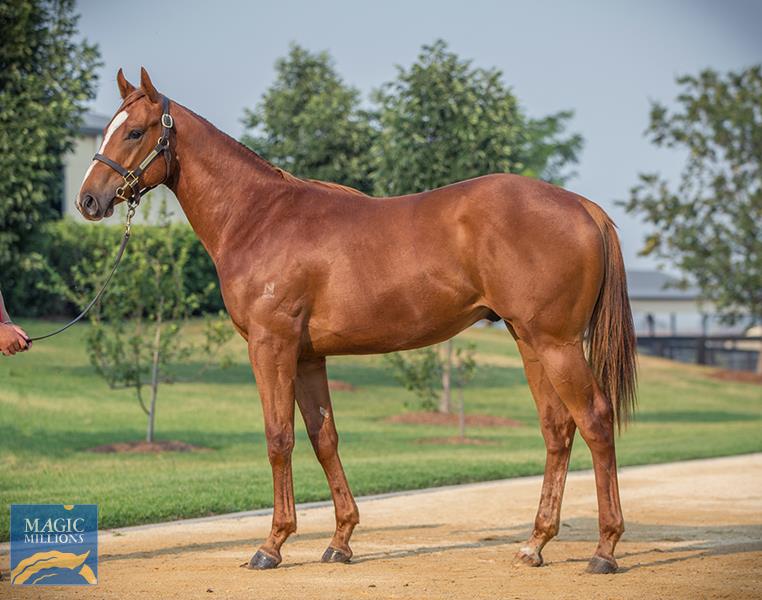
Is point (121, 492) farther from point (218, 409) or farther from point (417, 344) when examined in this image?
point (218, 409)

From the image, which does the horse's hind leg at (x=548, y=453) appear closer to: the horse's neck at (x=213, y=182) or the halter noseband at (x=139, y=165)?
the horse's neck at (x=213, y=182)

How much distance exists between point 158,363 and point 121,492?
240 inches

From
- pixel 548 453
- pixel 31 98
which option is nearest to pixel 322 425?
pixel 548 453

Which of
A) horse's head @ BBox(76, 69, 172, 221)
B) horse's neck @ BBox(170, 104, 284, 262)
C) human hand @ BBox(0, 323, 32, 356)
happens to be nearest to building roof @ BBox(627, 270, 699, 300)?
horse's neck @ BBox(170, 104, 284, 262)

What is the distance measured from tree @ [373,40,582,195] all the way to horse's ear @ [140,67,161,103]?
12.7m

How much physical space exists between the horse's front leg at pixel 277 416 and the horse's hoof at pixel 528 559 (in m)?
1.48

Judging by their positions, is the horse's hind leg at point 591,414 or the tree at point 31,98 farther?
the tree at point 31,98

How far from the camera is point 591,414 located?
6.61 metres

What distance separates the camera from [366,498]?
11055 mm

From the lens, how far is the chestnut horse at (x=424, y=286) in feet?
21.7

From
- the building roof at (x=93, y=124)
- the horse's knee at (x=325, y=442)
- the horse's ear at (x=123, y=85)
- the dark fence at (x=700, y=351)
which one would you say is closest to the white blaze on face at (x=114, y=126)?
the horse's ear at (x=123, y=85)

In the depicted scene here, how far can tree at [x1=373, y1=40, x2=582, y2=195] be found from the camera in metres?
19.8

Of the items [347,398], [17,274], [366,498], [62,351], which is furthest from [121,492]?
[62,351]

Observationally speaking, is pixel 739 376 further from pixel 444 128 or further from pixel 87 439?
pixel 87 439
